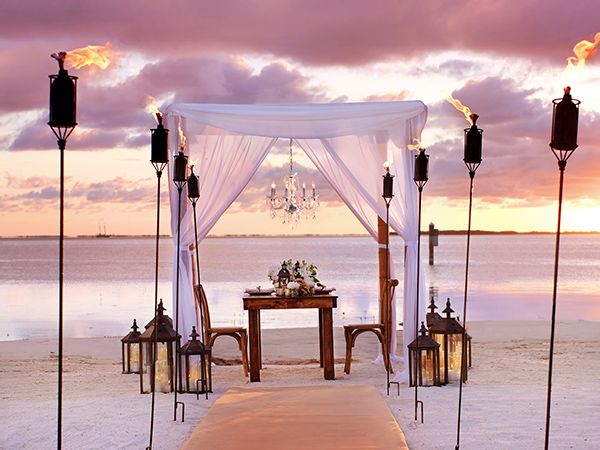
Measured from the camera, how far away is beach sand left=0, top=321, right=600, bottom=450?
426cm

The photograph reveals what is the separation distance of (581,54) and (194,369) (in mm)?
4142

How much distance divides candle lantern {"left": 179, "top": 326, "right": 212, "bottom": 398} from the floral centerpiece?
998 mm

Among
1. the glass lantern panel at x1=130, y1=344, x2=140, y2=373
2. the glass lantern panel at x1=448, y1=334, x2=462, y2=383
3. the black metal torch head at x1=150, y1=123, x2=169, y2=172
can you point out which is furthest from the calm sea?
the black metal torch head at x1=150, y1=123, x2=169, y2=172

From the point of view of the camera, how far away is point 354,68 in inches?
357

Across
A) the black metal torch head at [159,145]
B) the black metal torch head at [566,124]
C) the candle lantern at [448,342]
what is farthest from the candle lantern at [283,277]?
the black metal torch head at [566,124]

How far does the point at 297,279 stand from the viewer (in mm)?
6242

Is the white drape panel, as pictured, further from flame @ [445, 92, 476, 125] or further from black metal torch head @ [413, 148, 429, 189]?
flame @ [445, 92, 476, 125]

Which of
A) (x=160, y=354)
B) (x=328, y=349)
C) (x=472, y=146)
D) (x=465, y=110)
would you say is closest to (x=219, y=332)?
(x=160, y=354)

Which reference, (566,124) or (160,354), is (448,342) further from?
(566,124)

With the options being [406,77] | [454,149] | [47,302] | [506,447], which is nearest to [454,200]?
[454,149]

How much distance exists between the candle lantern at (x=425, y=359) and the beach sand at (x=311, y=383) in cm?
10

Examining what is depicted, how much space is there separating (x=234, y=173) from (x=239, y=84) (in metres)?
2.90

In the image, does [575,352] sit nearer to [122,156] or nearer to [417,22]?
[417,22]

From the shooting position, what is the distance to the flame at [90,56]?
280 cm
